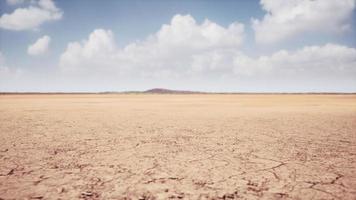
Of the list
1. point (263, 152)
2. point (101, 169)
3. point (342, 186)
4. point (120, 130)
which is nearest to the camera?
point (342, 186)

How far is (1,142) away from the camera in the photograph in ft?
23.0

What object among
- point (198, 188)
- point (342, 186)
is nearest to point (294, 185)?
point (342, 186)

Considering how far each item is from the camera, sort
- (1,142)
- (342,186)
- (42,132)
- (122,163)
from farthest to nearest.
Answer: (42,132) < (1,142) < (122,163) < (342,186)

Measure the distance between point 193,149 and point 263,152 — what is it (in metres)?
1.48

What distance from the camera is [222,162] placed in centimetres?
521

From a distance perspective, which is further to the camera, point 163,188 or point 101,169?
point 101,169

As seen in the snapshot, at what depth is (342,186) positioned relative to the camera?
391 cm

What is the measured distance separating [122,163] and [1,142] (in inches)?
151

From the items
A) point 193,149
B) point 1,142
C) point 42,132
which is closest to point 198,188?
point 193,149

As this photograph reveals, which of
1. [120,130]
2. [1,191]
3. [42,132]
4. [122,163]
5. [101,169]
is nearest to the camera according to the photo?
[1,191]

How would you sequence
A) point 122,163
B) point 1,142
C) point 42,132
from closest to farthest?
point 122,163 → point 1,142 → point 42,132

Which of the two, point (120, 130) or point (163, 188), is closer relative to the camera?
point (163, 188)

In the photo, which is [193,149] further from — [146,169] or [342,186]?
[342,186]

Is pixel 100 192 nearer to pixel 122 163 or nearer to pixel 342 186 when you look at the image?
pixel 122 163
